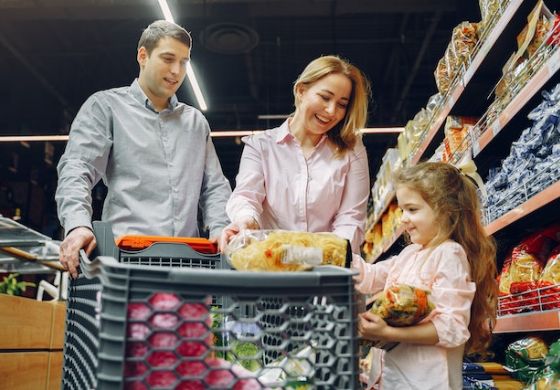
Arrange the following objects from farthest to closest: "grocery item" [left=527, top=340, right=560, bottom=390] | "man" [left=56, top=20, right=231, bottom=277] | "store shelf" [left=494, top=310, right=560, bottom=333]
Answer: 1. "man" [left=56, top=20, right=231, bottom=277]
2. "store shelf" [left=494, top=310, right=560, bottom=333]
3. "grocery item" [left=527, top=340, right=560, bottom=390]

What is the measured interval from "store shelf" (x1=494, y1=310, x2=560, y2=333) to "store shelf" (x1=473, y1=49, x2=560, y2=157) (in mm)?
736

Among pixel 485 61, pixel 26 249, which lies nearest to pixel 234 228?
pixel 485 61

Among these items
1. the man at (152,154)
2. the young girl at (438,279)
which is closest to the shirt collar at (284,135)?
the man at (152,154)

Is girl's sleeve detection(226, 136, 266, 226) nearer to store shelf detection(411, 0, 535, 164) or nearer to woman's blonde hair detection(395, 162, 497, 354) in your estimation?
woman's blonde hair detection(395, 162, 497, 354)

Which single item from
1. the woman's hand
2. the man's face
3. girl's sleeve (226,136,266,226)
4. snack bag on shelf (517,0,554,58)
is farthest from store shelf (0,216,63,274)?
snack bag on shelf (517,0,554,58)

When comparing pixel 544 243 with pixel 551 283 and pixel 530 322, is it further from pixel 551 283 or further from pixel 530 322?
pixel 530 322

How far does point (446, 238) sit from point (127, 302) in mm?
1116

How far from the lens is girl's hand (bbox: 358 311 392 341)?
1.26m

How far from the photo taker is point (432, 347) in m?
1.45

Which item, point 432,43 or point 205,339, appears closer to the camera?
point 205,339

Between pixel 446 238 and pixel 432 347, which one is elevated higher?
pixel 446 238

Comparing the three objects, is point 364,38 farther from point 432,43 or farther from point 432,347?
point 432,347

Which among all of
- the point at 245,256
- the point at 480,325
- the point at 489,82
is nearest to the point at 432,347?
the point at 480,325

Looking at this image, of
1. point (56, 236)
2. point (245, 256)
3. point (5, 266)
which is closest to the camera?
point (245, 256)
